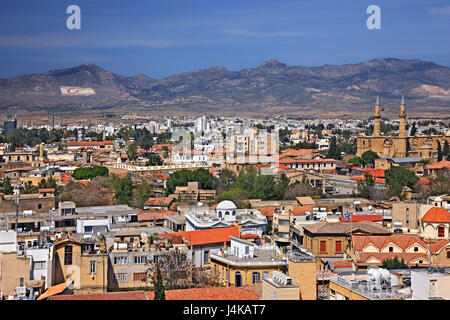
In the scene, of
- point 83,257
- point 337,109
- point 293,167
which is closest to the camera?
point 83,257

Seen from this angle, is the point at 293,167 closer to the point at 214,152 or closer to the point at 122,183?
the point at 214,152

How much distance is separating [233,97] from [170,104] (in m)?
11.8

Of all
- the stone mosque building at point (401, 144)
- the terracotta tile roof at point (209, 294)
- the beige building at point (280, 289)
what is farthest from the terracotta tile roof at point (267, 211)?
the stone mosque building at point (401, 144)

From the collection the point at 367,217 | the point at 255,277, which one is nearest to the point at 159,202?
the point at 367,217

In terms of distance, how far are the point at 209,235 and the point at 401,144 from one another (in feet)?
94.8

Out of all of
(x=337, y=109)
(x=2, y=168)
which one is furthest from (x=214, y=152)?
(x=337, y=109)

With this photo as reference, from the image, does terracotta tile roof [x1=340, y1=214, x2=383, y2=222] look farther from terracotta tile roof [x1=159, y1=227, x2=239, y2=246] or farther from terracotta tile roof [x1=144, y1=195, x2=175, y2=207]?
terracotta tile roof [x1=144, y1=195, x2=175, y2=207]

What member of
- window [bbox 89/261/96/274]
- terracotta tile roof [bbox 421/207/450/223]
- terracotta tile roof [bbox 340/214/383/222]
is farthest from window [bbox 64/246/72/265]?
terracotta tile roof [bbox 421/207/450/223]

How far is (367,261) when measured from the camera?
38.2ft

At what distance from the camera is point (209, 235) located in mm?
12719

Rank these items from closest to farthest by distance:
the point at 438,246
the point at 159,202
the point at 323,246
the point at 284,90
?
the point at 438,246 → the point at 323,246 → the point at 159,202 → the point at 284,90

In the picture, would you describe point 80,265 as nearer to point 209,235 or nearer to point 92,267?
point 92,267

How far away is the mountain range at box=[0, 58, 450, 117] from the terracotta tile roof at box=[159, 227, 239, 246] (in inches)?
2454

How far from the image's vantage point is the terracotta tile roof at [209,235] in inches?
487
